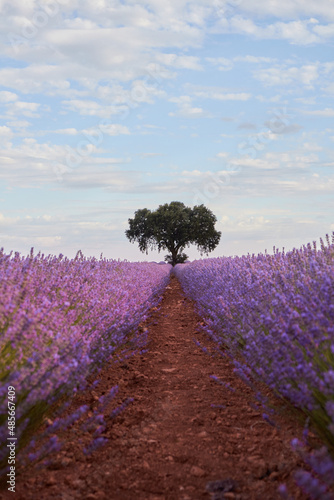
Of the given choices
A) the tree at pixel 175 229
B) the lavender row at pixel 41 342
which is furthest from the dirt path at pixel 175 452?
the tree at pixel 175 229

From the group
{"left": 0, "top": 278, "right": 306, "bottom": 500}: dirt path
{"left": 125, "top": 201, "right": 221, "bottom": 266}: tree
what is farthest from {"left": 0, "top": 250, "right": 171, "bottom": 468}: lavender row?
{"left": 125, "top": 201, "right": 221, "bottom": 266}: tree

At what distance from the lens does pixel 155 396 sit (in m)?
4.18

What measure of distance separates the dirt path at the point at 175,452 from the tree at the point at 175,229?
114ft

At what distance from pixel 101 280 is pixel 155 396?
7.60 feet

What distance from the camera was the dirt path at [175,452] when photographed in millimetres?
2504

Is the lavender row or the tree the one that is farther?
the tree

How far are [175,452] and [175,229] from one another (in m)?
36.8

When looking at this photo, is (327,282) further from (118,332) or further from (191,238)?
(191,238)

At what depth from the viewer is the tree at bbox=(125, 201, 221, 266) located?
39.4 metres

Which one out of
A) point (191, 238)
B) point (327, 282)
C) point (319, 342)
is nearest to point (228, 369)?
point (327, 282)

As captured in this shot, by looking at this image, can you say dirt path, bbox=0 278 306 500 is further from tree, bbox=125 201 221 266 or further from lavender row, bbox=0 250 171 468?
tree, bbox=125 201 221 266

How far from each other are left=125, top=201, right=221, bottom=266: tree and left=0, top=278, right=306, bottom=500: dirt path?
34.7m

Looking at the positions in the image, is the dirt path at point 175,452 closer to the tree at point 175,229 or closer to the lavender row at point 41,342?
the lavender row at point 41,342

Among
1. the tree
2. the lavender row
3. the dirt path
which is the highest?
the tree
